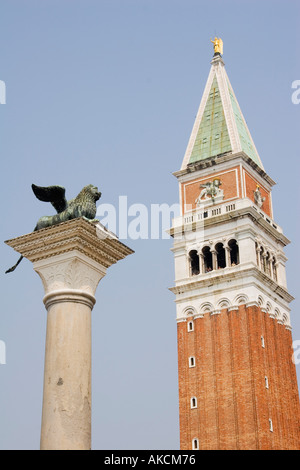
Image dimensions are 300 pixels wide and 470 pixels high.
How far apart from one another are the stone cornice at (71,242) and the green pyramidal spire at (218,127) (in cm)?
4377

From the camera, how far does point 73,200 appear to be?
10.6m

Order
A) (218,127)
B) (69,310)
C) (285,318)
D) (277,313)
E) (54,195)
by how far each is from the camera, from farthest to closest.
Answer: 1. (218,127)
2. (285,318)
3. (277,313)
4. (54,195)
5. (69,310)

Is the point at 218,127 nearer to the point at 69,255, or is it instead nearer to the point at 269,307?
the point at 269,307

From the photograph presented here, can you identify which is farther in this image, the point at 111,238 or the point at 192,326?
the point at 192,326

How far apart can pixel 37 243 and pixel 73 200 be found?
2.56 feet

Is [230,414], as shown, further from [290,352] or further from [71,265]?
[71,265]

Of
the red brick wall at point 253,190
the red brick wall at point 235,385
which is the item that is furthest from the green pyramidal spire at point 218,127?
the red brick wall at point 235,385

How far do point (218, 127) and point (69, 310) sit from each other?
4717cm

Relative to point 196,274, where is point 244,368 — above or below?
below

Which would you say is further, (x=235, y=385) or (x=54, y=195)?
(x=235, y=385)

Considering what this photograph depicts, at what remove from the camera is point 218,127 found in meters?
55.8

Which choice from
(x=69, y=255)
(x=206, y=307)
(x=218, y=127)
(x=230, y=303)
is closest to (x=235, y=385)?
(x=230, y=303)

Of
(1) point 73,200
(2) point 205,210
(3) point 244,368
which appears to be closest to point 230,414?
(3) point 244,368
